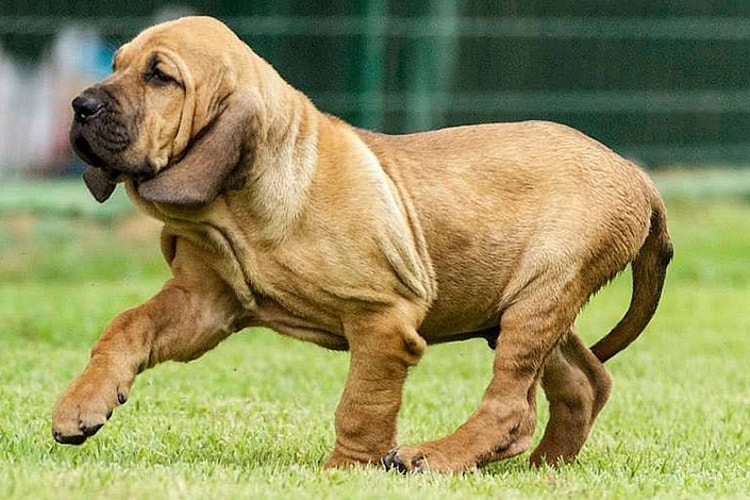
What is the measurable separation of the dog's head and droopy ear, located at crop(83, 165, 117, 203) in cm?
15

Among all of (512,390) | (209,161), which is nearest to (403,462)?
(512,390)

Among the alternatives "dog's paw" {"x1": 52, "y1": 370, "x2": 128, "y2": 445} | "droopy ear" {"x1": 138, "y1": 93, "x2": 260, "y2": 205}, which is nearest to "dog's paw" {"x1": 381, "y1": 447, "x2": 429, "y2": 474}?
"dog's paw" {"x1": 52, "y1": 370, "x2": 128, "y2": 445}

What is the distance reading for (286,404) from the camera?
8.65m

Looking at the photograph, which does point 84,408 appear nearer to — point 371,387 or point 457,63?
point 371,387

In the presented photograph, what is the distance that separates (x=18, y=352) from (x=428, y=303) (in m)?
4.00

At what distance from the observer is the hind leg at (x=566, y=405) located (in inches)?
287

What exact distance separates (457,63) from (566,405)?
403 inches

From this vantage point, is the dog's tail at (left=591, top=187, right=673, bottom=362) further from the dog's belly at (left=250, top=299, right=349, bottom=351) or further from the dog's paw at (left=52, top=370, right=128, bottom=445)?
the dog's paw at (left=52, top=370, right=128, bottom=445)

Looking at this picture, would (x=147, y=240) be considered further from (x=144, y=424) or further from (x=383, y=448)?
(x=383, y=448)

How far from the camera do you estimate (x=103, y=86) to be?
20.7 ft

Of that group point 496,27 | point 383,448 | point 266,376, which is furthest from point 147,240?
point 383,448

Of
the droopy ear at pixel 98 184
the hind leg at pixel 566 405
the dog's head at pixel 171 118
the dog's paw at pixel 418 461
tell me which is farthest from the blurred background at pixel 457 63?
the dog's paw at pixel 418 461

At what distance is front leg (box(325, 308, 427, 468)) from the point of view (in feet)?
21.5

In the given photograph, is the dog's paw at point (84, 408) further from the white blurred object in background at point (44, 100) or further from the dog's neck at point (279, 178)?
the white blurred object in background at point (44, 100)
